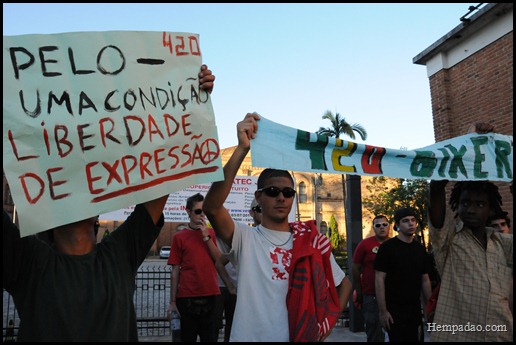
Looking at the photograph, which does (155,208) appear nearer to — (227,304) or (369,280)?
(227,304)

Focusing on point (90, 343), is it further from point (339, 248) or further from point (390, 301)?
point (339, 248)

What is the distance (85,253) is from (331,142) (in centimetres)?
183

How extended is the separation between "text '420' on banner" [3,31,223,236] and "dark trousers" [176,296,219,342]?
2547 millimetres

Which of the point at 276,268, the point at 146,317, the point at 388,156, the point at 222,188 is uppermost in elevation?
the point at 388,156

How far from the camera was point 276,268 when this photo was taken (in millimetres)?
2555

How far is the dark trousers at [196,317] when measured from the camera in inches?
182

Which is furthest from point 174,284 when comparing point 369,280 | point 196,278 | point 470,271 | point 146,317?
point 146,317

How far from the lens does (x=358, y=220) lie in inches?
308

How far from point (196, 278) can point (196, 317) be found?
40 centimetres

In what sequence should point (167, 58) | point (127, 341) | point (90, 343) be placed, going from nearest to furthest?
point (90, 343) → point (127, 341) → point (167, 58)

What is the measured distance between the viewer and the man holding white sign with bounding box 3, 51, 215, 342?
1875mm

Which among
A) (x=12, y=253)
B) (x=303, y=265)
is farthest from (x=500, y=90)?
(x=12, y=253)

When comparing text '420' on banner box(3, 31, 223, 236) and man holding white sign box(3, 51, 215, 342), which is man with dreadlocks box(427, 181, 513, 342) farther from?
man holding white sign box(3, 51, 215, 342)

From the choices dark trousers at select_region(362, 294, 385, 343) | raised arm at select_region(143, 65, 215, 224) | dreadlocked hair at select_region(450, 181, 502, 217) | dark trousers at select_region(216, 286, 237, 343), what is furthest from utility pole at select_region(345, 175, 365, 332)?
raised arm at select_region(143, 65, 215, 224)
